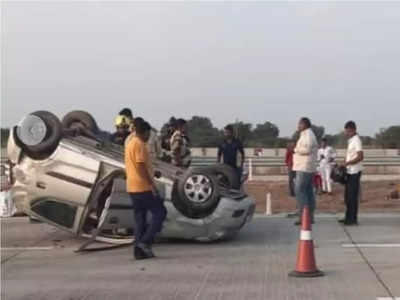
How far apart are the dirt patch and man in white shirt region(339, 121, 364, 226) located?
14.7 feet

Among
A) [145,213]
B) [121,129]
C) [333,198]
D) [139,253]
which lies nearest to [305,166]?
[121,129]

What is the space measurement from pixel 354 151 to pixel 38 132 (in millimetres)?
5066

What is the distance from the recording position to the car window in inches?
425

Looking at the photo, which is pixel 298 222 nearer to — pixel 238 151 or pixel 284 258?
pixel 238 151

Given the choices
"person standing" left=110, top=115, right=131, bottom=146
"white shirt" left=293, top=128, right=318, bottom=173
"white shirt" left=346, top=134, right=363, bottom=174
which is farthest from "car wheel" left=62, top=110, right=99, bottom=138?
"white shirt" left=346, top=134, right=363, bottom=174

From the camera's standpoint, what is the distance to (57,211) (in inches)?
427

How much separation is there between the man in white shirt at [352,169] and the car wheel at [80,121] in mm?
4066

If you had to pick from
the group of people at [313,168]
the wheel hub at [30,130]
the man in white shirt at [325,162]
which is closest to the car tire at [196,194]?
the group of people at [313,168]

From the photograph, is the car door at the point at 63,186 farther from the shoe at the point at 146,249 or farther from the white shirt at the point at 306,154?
the white shirt at the point at 306,154

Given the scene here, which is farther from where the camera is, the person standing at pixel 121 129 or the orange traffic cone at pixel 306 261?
the person standing at pixel 121 129

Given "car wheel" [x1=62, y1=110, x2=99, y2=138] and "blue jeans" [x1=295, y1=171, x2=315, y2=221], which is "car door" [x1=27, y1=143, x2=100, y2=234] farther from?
"blue jeans" [x1=295, y1=171, x2=315, y2=221]

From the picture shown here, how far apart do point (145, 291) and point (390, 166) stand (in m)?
28.6

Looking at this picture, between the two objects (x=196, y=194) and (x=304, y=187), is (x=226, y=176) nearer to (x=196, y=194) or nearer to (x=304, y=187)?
(x=304, y=187)

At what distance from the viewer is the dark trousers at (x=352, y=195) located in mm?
12836
